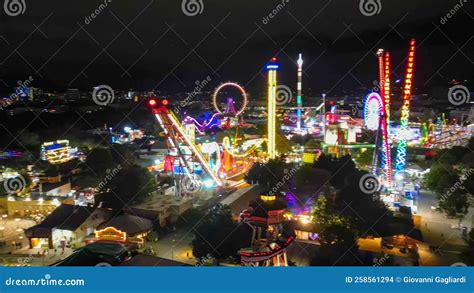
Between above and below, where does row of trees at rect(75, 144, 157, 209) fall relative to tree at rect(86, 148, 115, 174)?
below

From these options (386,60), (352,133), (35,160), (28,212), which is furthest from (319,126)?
(28,212)

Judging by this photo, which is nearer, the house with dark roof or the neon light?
the house with dark roof

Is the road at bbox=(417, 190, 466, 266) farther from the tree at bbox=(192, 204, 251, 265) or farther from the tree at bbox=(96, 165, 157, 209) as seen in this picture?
the tree at bbox=(96, 165, 157, 209)

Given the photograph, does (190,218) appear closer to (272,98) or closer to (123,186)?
(123,186)

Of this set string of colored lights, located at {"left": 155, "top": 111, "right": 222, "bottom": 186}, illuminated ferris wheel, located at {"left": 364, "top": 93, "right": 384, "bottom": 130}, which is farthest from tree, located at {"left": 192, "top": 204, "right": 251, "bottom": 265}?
illuminated ferris wheel, located at {"left": 364, "top": 93, "right": 384, "bottom": 130}

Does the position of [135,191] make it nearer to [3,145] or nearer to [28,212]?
[28,212]

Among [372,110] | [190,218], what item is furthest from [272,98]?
[190,218]

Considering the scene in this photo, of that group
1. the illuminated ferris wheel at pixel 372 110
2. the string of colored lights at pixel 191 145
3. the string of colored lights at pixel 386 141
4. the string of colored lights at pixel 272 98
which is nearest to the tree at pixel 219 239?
the string of colored lights at pixel 191 145

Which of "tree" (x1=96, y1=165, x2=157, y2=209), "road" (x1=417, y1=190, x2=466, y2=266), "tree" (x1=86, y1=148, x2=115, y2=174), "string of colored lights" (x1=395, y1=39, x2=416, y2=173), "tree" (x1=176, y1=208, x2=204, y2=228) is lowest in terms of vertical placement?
"road" (x1=417, y1=190, x2=466, y2=266)
